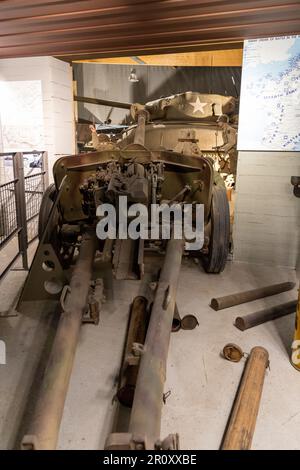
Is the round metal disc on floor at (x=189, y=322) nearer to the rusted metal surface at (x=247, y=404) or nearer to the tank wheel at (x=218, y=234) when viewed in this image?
the rusted metal surface at (x=247, y=404)

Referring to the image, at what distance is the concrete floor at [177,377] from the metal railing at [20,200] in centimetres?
77

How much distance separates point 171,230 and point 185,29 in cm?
250

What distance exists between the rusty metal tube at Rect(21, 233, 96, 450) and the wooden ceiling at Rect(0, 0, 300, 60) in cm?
261

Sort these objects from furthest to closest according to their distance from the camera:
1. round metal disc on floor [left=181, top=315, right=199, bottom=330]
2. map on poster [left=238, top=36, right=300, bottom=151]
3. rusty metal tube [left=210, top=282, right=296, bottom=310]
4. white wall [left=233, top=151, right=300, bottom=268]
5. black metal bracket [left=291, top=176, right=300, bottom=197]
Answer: white wall [left=233, top=151, right=300, bottom=268] → black metal bracket [left=291, top=176, right=300, bottom=197] → map on poster [left=238, top=36, right=300, bottom=151] → rusty metal tube [left=210, top=282, right=296, bottom=310] → round metal disc on floor [left=181, top=315, right=199, bottom=330]

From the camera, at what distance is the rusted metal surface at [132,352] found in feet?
6.92

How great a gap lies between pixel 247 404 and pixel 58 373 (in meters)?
1.09

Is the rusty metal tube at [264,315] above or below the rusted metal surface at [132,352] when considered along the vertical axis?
below

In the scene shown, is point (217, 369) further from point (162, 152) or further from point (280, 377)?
point (162, 152)

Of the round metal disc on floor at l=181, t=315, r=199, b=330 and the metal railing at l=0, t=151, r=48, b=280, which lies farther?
the metal railing at l=0, t=151, r=48, b=280

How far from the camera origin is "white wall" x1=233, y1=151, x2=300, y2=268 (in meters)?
4.27

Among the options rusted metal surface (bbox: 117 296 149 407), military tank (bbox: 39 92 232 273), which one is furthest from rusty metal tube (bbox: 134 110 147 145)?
rusted metal surface (bbox: 117 296 149 407)

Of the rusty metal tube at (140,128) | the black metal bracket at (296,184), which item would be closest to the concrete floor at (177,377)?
the black metal bracket at (296,184)

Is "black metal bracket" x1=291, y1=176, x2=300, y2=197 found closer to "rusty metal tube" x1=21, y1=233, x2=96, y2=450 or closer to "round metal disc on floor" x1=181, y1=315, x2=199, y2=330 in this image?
"round metal disc on floor" x1=181, y1=315, x2=199, y2=330

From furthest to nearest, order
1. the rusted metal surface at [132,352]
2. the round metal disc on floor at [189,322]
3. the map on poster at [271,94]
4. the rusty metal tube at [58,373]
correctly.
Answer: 1. the map on poster at [271,94]
2. the round metal disc on floor at [189,322]
3. the rusted metal surface at [132,352]
4. the rusty metal tube at [58,373]
